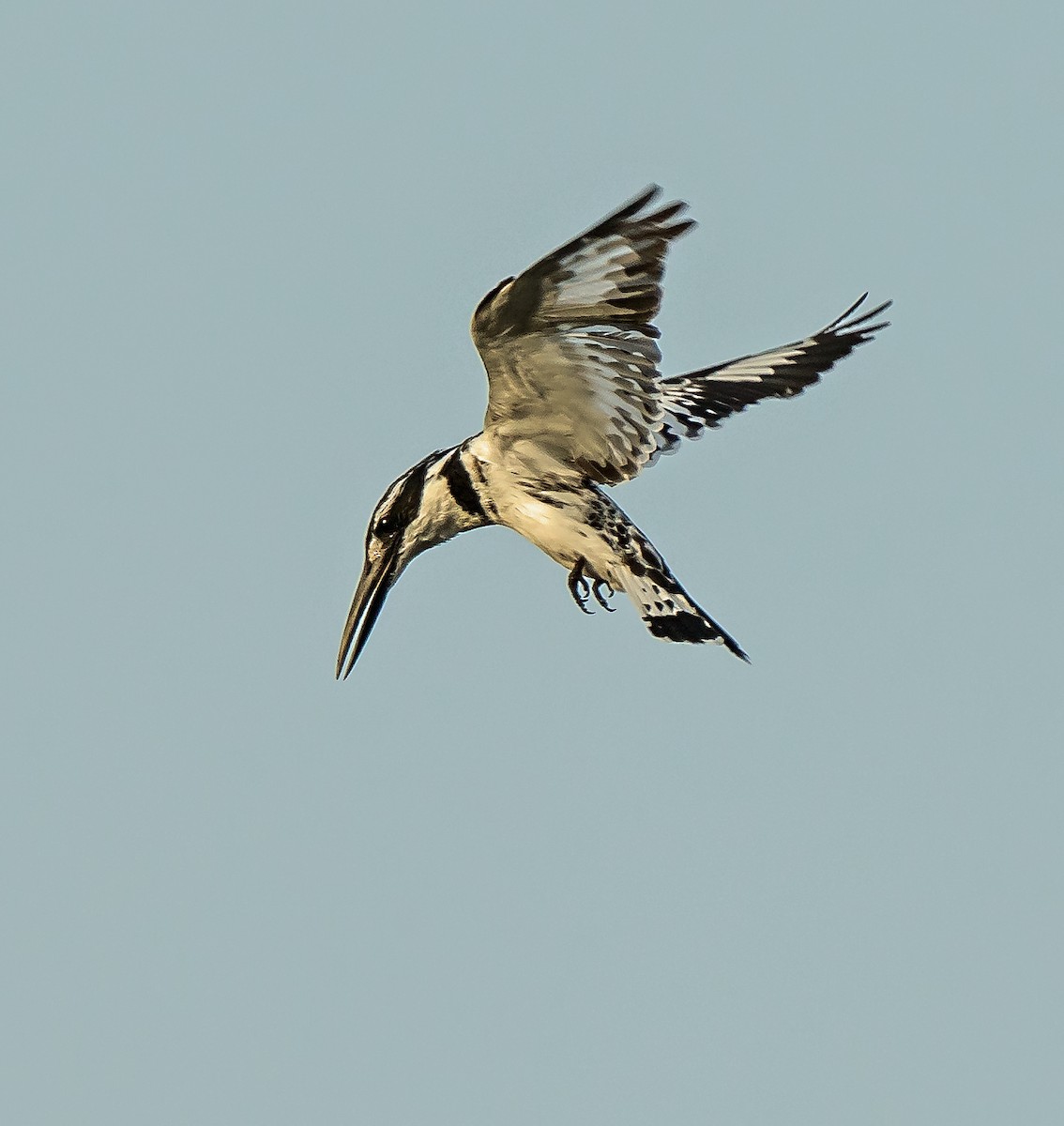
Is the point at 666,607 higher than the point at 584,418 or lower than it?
lower

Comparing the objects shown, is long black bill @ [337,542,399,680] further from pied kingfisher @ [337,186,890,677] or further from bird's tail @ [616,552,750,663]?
bird's tail @ [616,552,750,663]

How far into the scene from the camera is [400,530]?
26.0 feet

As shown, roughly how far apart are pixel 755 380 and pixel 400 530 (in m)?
2.00

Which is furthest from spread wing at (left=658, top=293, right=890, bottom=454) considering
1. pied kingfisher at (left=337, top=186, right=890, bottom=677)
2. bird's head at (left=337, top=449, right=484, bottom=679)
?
bird's head at (left=337, top=449, right=484, bottom=679)

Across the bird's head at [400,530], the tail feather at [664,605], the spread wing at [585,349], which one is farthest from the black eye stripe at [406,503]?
the tail feather at [664,605]

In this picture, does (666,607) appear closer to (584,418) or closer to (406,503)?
(584,418)

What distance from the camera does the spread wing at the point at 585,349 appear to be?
570 cm

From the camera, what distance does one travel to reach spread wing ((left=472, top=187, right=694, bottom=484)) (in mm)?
5699

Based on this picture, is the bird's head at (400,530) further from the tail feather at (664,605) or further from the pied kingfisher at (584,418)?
the tail feather at (664,605)

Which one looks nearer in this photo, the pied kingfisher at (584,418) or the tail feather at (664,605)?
the pied kingfisher at (584,418)

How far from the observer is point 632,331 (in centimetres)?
617

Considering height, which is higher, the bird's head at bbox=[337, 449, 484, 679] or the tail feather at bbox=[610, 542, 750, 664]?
the bird's head at bbox=[337, 449, 484, 679]

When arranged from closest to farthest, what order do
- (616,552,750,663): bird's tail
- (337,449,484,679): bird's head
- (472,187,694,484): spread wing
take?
(472,187,694,484): spread wing < (616,552,750,663): bird's tail < (337,449,484,679): bird's head

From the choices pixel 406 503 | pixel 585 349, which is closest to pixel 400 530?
pixel 406 503
